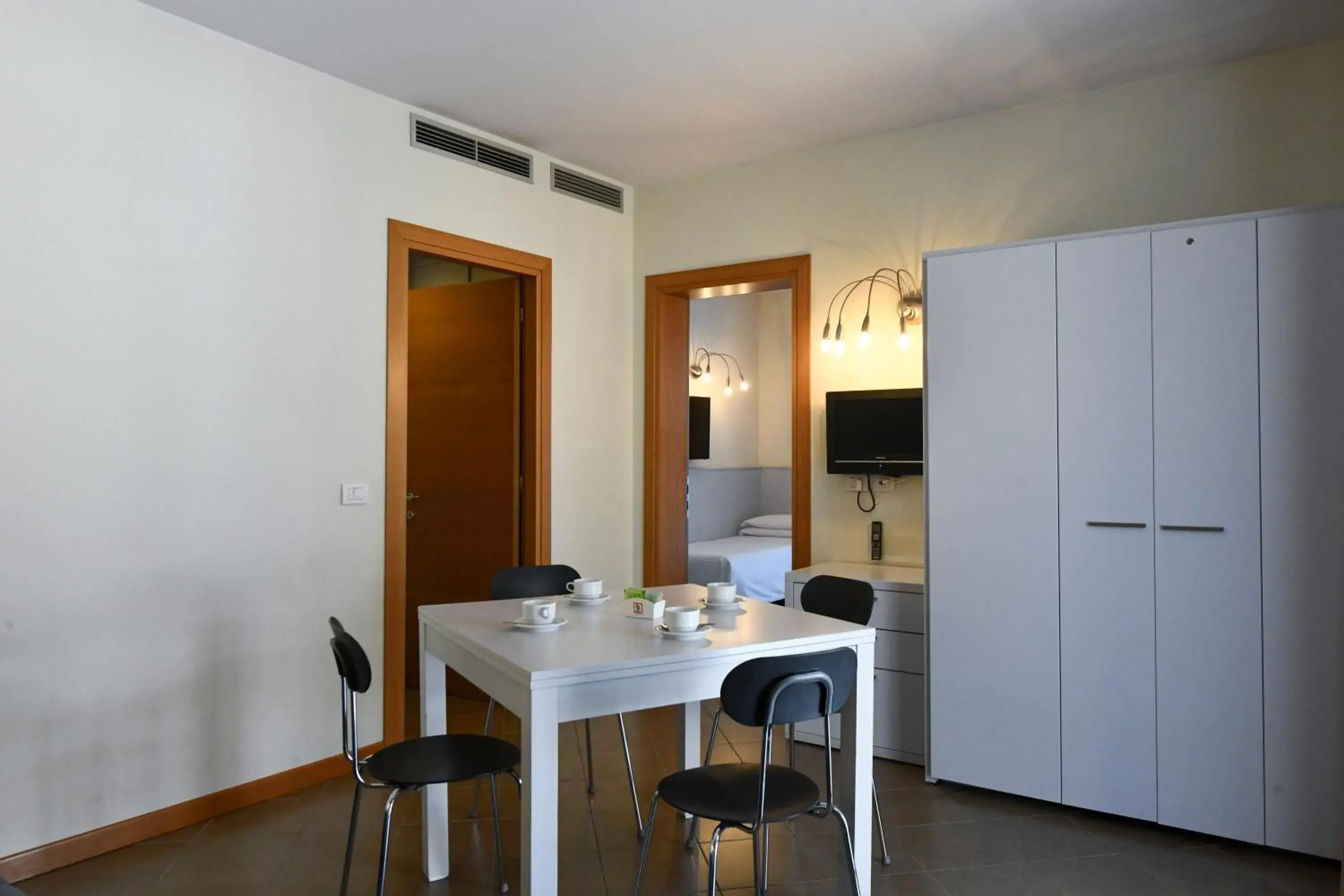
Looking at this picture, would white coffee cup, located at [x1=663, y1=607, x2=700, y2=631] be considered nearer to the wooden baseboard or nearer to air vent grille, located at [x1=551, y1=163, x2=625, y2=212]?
the wooden baseboard

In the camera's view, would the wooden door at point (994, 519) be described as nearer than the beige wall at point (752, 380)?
Yes

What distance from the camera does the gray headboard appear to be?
7.39 meters

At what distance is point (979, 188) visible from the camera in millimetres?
4160

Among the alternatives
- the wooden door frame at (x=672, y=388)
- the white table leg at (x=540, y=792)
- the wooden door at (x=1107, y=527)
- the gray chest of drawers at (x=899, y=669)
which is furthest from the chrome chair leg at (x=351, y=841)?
the wooden door frame at (x=672, y=388)

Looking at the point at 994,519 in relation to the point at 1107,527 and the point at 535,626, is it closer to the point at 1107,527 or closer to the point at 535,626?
the point at 1107,527

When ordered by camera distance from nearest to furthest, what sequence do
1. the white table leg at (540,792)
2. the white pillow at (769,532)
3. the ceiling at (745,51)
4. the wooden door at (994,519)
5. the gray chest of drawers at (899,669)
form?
the white table leg at (540,792)
the ceiling at (745,51)
the wooden door at (994,519)
the gray chest of drawers at (899,669)
the white pillow at (769,532)

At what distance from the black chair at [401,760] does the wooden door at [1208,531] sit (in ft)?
7.47

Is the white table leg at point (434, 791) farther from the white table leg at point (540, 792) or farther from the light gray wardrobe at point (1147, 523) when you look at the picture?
the light gray wardrobe at point (1147, 523)

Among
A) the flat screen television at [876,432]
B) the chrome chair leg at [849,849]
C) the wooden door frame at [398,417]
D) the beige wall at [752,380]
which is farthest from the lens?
the beige wall at [752,380]

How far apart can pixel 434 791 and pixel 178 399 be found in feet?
5.42

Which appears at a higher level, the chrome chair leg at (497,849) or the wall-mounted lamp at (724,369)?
the wall-mounted lamp at (724,369)

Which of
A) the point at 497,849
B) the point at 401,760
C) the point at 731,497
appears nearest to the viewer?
the point at 401,760

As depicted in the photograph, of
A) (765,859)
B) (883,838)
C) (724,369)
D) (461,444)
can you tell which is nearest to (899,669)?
(883,838)

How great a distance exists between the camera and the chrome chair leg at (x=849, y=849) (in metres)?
2.28
